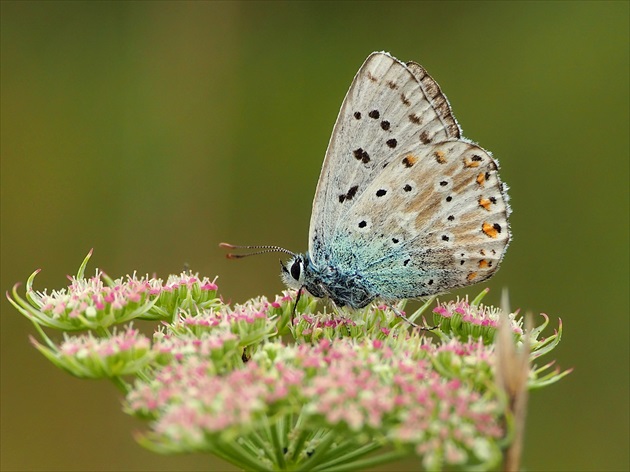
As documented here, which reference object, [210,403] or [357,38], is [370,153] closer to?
[210,403]

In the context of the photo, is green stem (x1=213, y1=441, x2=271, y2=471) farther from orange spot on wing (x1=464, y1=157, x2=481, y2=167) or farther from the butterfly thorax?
orange spot on wing (x1=464, y1=157, x2=481, y2=167)

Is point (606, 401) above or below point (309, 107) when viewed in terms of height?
below

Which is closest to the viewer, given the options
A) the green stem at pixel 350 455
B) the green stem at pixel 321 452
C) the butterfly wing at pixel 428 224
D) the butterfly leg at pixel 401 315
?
the green stem at pixel 321 452

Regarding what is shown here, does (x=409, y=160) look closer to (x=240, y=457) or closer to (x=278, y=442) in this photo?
(x=278, y=442)

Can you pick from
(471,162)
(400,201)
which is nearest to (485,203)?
(471,162)

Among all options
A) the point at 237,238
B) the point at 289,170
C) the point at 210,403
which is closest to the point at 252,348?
the point at 210,403

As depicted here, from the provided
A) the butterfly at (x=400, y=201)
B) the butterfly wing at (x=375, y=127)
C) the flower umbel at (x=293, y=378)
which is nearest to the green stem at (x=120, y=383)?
the flower umbel at (x=293, y=378)

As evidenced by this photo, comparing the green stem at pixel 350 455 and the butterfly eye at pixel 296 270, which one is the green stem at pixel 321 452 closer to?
the green stem at pixel 350 455
